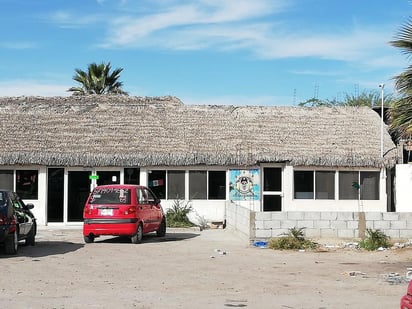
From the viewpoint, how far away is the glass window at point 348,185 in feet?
88.7

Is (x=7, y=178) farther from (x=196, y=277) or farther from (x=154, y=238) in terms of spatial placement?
(x=196, y=277)

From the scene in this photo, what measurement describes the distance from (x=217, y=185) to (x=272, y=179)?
2189 millimetres

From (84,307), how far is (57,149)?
17.1 metres

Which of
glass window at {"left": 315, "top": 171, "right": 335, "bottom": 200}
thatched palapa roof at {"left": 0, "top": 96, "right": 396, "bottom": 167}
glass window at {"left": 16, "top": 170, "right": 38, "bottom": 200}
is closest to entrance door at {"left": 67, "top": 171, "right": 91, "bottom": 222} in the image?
thatched palapa roof at {"left": 0, "top": 96, "right": 396, "bottom": 167}

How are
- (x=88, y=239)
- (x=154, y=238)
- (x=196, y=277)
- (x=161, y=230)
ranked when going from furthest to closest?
1. (x=161, y=230)
2. (x=154, y=238)
3. (x=88, y=239)
4. (x=196, y=277)

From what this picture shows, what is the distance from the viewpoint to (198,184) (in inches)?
1056

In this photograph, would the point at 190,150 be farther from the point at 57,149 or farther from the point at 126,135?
the point at 57,149

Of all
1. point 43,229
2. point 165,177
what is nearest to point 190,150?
point 165,177

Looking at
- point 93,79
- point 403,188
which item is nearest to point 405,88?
point 403,188

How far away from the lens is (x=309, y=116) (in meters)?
30.1

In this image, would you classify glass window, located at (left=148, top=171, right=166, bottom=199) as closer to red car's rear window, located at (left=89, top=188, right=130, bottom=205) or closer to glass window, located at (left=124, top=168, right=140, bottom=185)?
glass window, located at (left=124, top=168, right=140, bottom=185)

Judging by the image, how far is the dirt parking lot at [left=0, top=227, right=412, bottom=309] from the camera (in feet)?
34.4

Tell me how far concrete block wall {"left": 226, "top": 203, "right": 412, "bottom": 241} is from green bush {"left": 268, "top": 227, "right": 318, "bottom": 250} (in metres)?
0.25

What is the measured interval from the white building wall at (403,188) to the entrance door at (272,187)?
443cm
